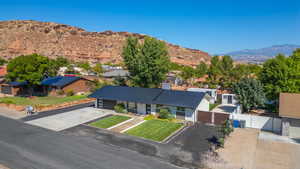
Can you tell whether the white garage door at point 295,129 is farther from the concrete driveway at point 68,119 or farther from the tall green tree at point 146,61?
the tall green tree at point 146,61

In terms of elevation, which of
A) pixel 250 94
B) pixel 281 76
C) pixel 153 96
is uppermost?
pixel 281 76

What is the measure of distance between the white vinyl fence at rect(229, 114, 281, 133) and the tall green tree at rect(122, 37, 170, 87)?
17.9 metres

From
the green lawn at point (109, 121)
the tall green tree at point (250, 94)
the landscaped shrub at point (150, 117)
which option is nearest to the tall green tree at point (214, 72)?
the tall green tree at point (250, 94)

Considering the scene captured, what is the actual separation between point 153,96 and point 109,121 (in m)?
7.09

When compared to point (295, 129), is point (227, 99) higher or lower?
higher

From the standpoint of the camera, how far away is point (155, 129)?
21781 mm

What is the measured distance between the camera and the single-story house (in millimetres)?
24703

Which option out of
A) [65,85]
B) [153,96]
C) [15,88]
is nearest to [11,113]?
[65,85]

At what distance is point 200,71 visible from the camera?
5900cm

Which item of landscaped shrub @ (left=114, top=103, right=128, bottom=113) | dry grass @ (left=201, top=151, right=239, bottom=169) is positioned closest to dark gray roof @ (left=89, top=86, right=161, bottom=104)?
landscaped shrub @ (left=114, top=103, right=128, bottom=113)

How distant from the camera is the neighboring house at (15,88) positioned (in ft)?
140

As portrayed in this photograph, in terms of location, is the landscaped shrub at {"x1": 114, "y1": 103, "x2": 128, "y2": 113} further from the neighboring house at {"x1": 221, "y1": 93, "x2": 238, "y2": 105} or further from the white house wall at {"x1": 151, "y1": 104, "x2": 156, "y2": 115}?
the neighboring house at {"x1": 221, "y1": 93, "x2": 238, "y2": 105}

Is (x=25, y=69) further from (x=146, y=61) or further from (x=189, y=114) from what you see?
(x=189, y=114)

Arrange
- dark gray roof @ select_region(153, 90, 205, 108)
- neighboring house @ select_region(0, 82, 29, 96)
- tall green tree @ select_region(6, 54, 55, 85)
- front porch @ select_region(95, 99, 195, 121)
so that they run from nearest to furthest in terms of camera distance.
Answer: dark gray roof @ select_region(153, 90, 205, 108)
front porch @ select_region(95, 99, 195, 121)
tall green tree @ select_region(6, 54, 55, 85)
neighboring house @ select_region(0, 82, 29, 96)
